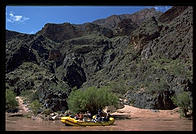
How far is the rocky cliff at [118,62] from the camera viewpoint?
35.9 meters

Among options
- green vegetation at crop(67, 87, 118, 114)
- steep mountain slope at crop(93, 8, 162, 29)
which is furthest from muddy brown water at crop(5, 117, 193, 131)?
steep mountain slope at crop(93, 8, 162, 29)

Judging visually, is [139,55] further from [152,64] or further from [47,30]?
[47,30]

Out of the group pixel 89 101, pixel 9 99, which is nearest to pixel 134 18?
pixel 89 101

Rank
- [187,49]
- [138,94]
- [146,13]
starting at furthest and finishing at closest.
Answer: [146,13] → [187,49] → [138,94]

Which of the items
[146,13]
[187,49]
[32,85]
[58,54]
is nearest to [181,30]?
[187,49]

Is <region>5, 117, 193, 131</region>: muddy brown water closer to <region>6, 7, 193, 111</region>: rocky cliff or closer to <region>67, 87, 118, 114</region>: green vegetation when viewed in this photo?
<region>6, 7, 193, 111</region>: rocky cliff

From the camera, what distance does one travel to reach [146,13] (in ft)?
521

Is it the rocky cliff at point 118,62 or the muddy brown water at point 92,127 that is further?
the rocky cliff at point 118,62

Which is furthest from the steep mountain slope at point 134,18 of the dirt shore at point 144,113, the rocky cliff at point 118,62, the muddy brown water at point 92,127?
the muddy brown water at point 92,127

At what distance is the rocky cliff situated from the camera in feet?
118

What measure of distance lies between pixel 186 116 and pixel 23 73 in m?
36.4

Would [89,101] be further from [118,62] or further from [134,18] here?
[134,18]

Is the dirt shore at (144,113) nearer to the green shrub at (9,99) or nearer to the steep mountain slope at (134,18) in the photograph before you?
the green shrub at (9,99)

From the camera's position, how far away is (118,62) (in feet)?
224
